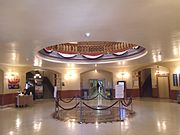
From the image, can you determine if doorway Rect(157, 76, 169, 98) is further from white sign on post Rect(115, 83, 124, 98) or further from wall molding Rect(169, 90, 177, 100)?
white sign on post Rect(115, 83, 124, 98)

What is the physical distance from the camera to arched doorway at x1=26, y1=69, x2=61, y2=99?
20938mm

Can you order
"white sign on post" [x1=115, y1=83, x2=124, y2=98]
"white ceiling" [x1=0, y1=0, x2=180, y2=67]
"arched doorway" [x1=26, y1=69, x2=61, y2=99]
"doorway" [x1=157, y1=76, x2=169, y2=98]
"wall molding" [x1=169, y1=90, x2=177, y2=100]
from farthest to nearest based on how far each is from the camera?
"arched doorway" [x1=26, y1=69, x2=61, y2=99] → "doorway" [x1=157, y1=76, x2=169, y2=98] → "wall molding" [x1=169, y1=90, x2=177, y2=100] → "white sign on post" [x1=115, y1=83, x2=124, y2=98] → "white ceiling" [x1=0, y1=0, x2=180, y2=67]

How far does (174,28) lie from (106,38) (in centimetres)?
217

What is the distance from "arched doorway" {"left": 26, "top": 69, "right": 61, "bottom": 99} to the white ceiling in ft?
44.9

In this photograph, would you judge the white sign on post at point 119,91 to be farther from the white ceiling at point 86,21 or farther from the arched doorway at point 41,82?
the arched doorway at point 41,82

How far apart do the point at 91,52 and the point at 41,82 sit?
28.6ft

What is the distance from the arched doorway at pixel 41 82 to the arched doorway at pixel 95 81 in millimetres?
2989

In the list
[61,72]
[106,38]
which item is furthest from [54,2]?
[61,72]

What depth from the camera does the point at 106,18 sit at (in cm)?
507

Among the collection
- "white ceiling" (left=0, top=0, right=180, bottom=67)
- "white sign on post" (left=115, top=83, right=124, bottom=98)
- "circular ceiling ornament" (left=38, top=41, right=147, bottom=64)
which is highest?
"circular ceiling ornament" (left=38, top=41, right=147, bottom=64)

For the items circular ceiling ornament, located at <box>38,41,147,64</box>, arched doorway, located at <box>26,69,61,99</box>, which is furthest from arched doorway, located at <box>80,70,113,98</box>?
circular ceiling ornament, located at <box>38,41,147,64</box>

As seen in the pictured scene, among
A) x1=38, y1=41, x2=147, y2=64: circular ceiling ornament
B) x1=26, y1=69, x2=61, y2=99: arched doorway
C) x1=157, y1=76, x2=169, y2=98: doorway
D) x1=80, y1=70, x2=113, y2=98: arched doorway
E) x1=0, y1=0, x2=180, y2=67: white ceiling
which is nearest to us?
x1=0, y1=0, x2=180, y2=67: white ceiling

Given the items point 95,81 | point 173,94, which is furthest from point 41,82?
point 173,94

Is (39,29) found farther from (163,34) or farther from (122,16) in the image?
(163,34)
